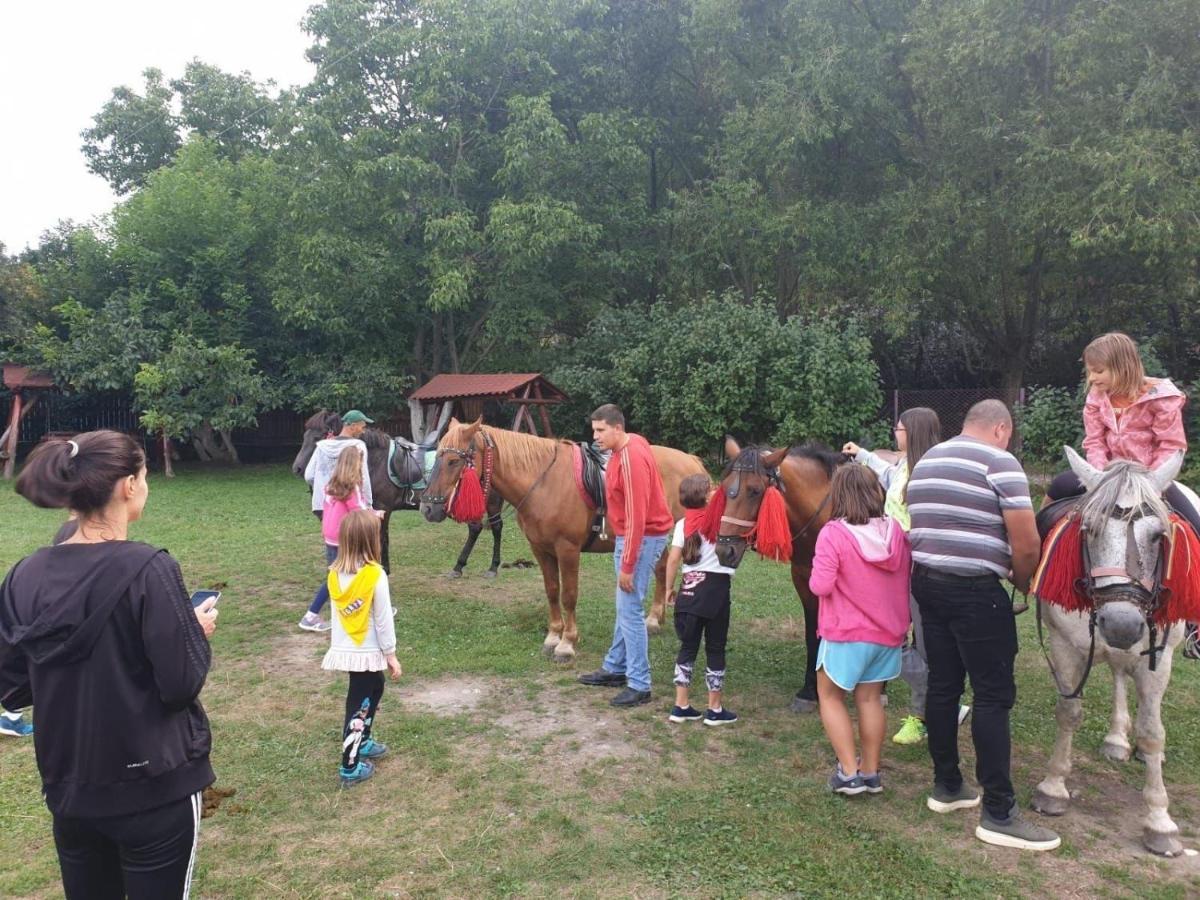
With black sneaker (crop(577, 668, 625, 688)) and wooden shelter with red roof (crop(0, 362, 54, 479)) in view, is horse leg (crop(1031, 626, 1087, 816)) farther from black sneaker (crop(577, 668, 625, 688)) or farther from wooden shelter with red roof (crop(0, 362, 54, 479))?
wooden shelter with red roof (crop(0, 362, 54, 479))

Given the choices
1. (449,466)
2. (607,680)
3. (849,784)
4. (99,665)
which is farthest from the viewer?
(449,466)

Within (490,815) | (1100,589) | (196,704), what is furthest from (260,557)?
(1100,589)

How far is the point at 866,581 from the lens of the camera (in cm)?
381

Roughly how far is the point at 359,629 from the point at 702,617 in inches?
79.7

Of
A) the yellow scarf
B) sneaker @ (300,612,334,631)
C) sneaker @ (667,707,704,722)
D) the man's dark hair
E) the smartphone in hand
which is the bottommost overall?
sneaker @ (300,612,334,631)

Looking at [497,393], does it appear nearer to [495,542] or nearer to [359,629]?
[495,542]

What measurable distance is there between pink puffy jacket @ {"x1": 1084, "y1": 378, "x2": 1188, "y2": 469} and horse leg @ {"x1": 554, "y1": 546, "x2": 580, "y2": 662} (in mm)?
3668

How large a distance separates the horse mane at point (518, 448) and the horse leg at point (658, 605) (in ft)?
4.85

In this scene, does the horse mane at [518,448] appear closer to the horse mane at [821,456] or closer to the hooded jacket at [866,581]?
the horse mane at [821,456]

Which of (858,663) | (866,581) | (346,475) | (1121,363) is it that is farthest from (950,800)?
(346,475)

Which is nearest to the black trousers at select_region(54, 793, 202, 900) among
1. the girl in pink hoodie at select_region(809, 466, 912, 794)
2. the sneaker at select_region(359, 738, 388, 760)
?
the sneaker at select_region(359, 738, 388, 760)

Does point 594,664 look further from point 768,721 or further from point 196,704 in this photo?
point 196,704

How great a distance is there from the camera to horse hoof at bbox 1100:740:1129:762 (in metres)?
4.39

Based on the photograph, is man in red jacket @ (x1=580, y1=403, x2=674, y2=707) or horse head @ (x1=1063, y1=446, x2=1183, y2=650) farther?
man in red jacket @ (x1=580, y1=403, x2=674, y2=707)
